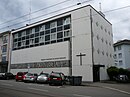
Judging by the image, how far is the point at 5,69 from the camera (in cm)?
4472

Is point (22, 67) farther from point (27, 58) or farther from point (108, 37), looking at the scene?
point (108, 37)

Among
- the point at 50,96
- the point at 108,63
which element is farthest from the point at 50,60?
the point at 50,96

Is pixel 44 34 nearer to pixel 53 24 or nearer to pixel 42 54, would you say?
pixel 53 24

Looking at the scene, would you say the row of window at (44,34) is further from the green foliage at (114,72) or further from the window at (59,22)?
the green foliage at (114,72)

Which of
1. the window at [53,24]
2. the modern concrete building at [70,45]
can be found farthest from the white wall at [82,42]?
the window at [53,24]

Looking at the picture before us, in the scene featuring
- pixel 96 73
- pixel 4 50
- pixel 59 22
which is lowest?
pixel 96 73

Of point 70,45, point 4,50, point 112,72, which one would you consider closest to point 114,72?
point 112,72

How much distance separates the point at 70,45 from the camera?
2972 centimetres

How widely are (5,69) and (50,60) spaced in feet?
59.8

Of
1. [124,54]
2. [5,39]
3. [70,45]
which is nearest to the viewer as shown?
[70,45]

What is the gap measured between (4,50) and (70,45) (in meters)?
22.1

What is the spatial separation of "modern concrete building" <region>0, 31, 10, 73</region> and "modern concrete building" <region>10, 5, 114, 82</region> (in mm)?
4372

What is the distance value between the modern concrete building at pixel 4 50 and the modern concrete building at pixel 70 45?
172 inches

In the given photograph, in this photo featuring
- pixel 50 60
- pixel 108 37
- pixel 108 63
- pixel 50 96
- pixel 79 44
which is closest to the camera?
pixel 50 96
